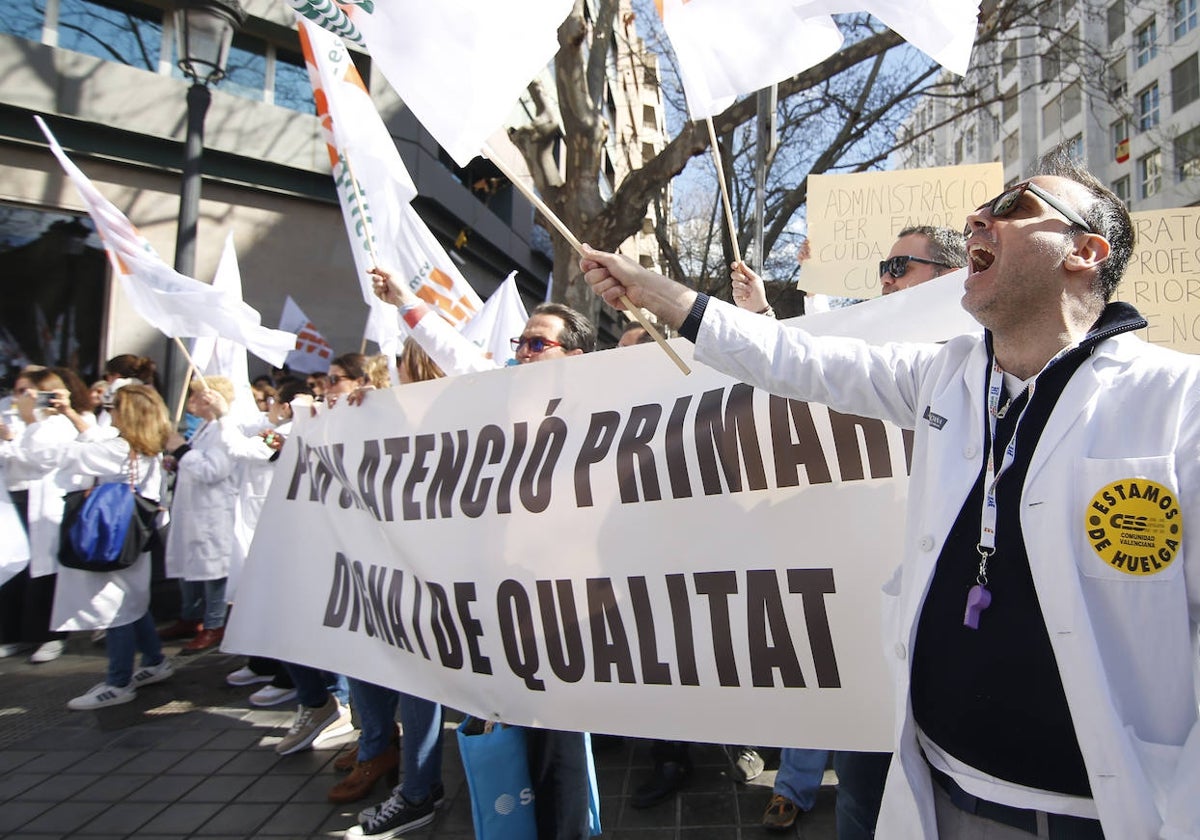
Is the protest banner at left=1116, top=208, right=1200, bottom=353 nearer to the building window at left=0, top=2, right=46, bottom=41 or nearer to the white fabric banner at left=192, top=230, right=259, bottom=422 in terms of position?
the white fabric banner at left=192, top=230, right=259, bottom=422

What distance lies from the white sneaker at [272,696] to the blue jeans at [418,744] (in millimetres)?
1823

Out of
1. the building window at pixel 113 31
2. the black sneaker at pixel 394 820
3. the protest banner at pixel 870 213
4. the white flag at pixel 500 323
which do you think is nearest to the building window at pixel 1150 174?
the building window at pixel 113 31

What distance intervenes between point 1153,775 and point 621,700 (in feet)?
4.88

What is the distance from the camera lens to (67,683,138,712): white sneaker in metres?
4.66

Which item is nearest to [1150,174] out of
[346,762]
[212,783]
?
[346,762]

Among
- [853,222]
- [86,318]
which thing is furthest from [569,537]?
[86,318]

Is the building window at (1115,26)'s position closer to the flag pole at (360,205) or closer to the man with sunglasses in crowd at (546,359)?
the flag pole at (360,205)

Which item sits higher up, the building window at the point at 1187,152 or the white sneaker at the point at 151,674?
the building window at the point at 1187,152

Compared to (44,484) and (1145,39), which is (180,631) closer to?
(44,484)

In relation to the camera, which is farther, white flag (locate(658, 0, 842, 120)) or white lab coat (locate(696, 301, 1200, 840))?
white flag (locate(658, 0, 842, 120))

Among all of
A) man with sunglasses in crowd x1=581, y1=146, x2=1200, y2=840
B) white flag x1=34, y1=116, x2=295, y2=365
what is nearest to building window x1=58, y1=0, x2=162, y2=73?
white flag x1=34, y1=116, x2=295, y2=365

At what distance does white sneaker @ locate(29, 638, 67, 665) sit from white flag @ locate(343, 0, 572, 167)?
5.37 metres

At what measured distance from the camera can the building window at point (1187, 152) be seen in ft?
105

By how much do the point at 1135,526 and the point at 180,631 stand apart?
6.41m
